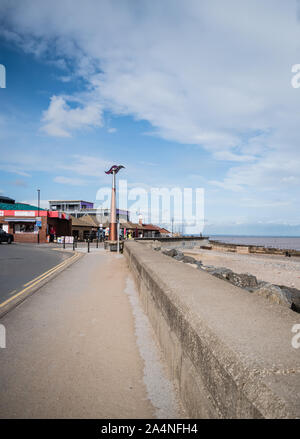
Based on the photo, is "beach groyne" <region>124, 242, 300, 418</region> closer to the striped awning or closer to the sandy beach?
the sandy beach

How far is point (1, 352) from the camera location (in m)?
4.12

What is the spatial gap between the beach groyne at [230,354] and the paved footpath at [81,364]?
377 millimetres

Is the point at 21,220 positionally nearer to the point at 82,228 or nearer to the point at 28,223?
the point at 28,223

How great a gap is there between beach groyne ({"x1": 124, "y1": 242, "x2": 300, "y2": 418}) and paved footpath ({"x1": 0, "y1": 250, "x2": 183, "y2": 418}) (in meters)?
0.38

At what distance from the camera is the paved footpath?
2832 mm

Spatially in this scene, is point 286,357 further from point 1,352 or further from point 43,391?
point 1,352

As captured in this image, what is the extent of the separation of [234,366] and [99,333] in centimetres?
354

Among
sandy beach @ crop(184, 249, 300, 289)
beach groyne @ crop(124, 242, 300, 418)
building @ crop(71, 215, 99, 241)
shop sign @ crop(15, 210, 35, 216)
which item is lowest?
sandy beach @ crop(184, 249, 300, 289)

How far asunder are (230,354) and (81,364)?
2.48 m

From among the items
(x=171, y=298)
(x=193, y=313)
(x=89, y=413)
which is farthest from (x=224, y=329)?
(x=89, y=413)

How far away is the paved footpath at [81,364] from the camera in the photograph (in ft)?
9.29

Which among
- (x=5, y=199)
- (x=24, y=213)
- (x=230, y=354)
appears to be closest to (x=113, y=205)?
(x=24, y=213)

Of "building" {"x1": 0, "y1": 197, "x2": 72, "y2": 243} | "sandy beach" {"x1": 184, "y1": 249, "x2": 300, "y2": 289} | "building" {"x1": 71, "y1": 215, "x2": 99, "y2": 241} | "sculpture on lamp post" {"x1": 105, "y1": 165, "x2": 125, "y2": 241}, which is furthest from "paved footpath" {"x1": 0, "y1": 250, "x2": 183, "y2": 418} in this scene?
"building" {"x1": 71, "y1": 215, "x2": 99, "y2": 241}

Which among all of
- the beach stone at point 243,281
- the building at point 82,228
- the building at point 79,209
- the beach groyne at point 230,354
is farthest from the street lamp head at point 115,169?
the building at point 79,209
